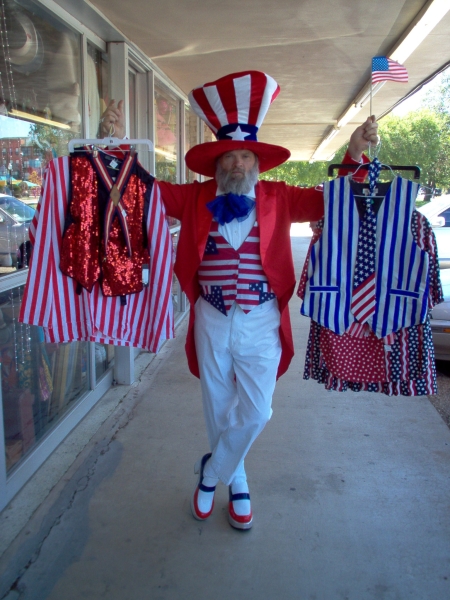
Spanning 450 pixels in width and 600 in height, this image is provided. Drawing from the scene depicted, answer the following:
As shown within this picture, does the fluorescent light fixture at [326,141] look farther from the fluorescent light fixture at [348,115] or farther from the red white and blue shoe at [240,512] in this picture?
the red white and blue shoe at [240,512]

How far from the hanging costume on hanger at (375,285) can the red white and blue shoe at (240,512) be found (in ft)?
2.62

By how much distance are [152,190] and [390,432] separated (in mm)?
2511

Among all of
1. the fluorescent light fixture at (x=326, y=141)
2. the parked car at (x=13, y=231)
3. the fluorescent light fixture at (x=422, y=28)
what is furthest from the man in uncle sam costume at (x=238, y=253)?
the fluorescent light fixture at (x=326, y=141)

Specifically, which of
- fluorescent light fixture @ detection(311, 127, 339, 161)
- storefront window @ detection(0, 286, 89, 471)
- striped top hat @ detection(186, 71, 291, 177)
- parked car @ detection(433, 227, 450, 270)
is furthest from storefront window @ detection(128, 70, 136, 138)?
fluorescent light fixture @ detection(311, 127, 339, 161)

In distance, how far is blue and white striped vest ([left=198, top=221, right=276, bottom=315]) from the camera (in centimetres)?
252

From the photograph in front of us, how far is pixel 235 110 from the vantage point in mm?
2527

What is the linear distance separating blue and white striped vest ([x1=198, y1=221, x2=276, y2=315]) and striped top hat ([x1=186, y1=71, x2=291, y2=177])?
361mm

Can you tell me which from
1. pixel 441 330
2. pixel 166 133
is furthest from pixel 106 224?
pixel 166 133

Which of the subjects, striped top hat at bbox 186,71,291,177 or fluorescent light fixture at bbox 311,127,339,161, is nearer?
striped top hat at bbox 186,71,291,177

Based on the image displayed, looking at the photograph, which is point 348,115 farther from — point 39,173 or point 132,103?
point 39,173

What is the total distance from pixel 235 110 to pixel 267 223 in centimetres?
55

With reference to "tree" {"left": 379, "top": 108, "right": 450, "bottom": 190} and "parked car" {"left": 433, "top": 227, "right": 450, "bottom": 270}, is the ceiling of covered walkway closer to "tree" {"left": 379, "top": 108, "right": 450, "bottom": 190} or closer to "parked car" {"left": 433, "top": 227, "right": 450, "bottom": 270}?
"parked car" {"left": 433, "top": 227, "right": 450, "bottom": 270}

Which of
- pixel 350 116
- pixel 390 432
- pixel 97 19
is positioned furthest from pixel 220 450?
pixel 350 116

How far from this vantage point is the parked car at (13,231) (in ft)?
Result: 9.27
